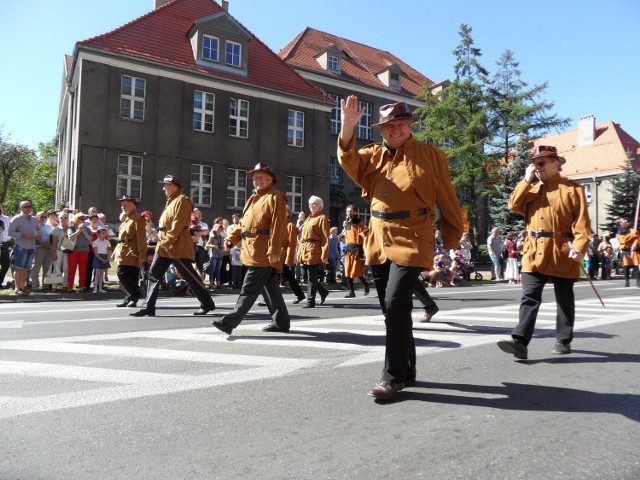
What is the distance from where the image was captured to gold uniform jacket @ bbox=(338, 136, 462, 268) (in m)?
4.26

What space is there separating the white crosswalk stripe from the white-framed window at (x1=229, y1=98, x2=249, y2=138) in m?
23.5

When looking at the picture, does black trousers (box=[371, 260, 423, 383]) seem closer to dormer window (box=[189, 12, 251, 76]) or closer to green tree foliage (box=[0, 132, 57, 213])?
dormer window (box=[189, 12, 251, 76])

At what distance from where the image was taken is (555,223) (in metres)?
5.79

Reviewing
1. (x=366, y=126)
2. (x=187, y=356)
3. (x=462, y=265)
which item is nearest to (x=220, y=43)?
(x=366, y=126)

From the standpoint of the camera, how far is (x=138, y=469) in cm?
277

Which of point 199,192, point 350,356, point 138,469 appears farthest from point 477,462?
point 199,192

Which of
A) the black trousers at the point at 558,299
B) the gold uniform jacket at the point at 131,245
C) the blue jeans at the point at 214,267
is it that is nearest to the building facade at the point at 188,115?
the blue jeans at the point at 214,267

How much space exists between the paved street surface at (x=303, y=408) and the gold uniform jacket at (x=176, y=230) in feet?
6.53

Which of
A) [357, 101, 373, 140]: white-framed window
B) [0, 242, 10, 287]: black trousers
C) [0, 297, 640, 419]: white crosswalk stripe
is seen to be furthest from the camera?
[357, 101, 373, 140]: white-framed window

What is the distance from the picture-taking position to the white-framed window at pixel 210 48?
29.5 metres

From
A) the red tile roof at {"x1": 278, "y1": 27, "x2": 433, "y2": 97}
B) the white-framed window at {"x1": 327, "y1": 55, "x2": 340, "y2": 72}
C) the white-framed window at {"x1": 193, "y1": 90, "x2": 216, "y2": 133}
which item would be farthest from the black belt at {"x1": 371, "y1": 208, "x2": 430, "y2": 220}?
the white-framed window at {"x1": 327, "y1": 55, "x2": 340, "y2": 72}

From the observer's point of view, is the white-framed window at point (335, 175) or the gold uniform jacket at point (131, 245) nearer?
the gold uniform jacket at point (131, 245)

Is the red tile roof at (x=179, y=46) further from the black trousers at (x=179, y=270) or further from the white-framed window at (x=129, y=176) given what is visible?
the black trousers at (x=179, y=270)

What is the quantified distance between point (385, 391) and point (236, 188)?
27.1 metres
